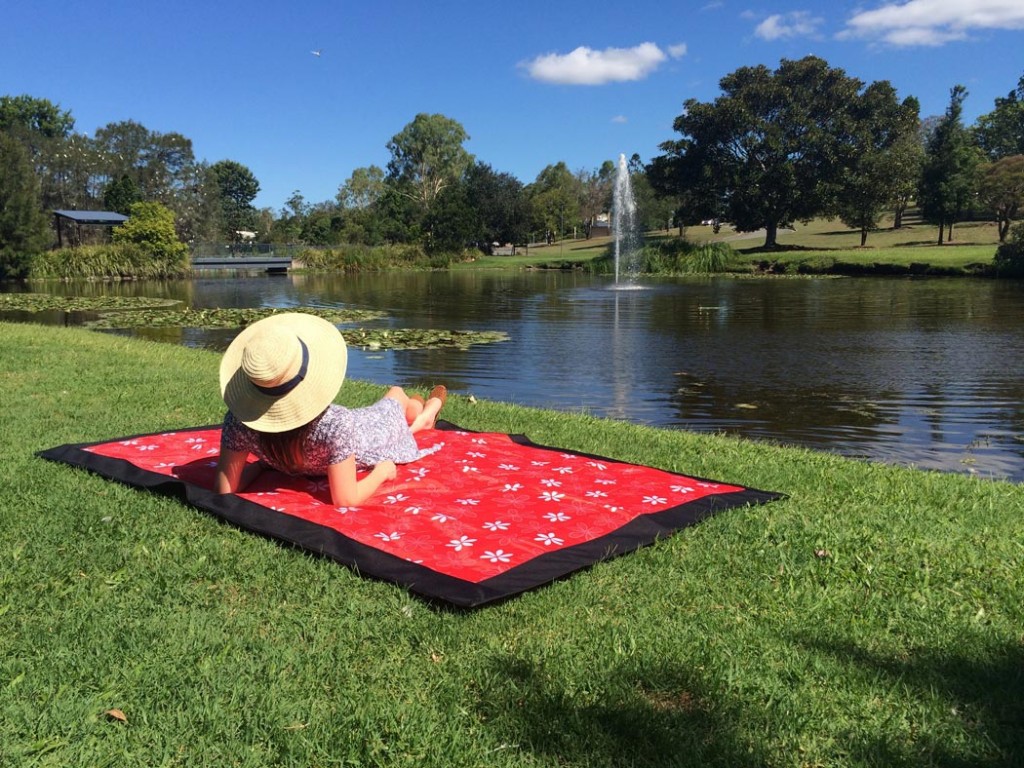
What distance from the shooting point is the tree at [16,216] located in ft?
124

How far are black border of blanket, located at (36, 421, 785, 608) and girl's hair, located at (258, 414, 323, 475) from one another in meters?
0.32

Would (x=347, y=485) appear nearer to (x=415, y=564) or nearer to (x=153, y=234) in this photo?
(x=415, y=564)

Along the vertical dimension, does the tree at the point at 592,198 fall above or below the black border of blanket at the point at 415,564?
above

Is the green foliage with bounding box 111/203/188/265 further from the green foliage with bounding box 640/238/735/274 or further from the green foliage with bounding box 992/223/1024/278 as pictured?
the green foliage with bounding box 992/223/1024/278

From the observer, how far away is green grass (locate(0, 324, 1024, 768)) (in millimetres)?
2359

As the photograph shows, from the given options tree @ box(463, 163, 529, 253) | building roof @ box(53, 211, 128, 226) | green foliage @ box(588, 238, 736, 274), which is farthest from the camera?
tree @ box(463, 163, 529, 253)

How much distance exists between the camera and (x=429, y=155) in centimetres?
8712

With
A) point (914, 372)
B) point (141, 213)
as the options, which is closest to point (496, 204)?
point (141, 213)

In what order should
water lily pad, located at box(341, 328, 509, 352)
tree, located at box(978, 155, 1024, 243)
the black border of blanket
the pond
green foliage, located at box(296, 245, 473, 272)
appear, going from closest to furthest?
the black border of blanket, the pond, water lily pad, located at box(341, 328, 509, 352), tree, located at box(978, 155, 1024, 243), green foliage, located at box(296, 245, 473, 272)

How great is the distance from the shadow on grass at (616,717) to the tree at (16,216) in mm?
43394

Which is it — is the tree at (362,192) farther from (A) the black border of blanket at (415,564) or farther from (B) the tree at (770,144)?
(A) the black border of blanket at (415,564)

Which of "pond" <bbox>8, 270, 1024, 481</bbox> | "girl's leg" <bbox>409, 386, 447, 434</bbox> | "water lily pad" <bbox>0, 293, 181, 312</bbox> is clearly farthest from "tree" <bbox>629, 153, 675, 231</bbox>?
"girl's leg" <bbox>409, 386, 447, 434</bbox>

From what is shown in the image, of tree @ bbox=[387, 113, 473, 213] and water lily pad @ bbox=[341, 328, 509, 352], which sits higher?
tree @ bbox=[387, 113, 473, 213]

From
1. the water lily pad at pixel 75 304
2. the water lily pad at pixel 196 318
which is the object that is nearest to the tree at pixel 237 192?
the water lily pad at pixel 75 304
